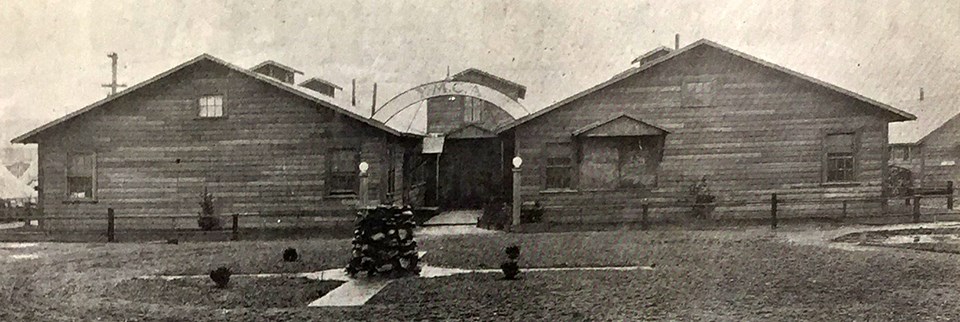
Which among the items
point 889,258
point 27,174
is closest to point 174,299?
point 889,258

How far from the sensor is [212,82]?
1125 centimetres

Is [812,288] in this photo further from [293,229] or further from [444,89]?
[293,229]

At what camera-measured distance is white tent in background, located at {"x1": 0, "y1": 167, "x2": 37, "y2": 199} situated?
12.5 meters

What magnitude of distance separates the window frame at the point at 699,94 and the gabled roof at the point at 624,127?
62 centimetres

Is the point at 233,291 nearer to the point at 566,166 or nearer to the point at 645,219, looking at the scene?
the point at 645,219

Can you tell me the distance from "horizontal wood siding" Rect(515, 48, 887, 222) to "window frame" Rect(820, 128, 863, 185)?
50 mm

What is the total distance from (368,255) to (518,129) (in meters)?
5.81

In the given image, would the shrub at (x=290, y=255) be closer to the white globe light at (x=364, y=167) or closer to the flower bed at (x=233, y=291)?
the flower bed at (x=233, y=291)

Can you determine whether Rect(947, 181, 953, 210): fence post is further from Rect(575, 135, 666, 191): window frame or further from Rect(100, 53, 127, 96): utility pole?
Rect(100, 53, 127, 96): utility pole

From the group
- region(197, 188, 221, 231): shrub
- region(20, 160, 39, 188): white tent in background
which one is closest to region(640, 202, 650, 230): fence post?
region(197, 188, 221, 231): shrub

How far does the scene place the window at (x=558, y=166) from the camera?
12531 mm

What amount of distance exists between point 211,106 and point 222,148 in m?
0.65

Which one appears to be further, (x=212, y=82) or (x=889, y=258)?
(x=212, y=82)

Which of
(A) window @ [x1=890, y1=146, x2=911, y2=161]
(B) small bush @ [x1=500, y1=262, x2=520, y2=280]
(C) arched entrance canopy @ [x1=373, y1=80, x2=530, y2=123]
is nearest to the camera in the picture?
(B) small bush @ [x1=500, y1=262, x2=520, y2=280]
